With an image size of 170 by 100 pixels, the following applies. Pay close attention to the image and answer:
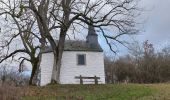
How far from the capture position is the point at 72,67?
1780 inches

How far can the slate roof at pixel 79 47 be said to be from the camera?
46062 mm

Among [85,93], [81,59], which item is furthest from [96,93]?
[81,59]

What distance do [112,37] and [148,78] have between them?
22704 millimetres

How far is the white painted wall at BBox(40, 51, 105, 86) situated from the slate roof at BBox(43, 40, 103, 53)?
476mm

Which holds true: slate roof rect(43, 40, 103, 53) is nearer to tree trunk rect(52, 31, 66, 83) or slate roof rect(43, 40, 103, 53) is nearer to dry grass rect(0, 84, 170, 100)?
tree trunk rect(52, 31, 66, 83)

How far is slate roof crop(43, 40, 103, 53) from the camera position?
1813 inches

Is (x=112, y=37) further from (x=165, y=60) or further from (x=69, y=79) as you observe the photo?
(x=165, y=60)

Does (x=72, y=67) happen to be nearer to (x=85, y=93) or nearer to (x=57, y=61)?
(x=57, y=61)

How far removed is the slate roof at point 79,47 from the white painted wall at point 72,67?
476 millimetres

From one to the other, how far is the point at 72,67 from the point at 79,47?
287 centimetres

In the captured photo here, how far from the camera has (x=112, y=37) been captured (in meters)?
37.2

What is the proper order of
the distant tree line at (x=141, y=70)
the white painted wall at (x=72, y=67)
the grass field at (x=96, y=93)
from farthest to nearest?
the distant tree line at (x=141, y=70)
the white painted wall at (x=72, y=67)
the grass field at (x=96, y=93)

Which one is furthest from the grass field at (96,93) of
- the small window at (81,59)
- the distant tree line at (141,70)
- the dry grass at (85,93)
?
the distant tree line at (141,70)

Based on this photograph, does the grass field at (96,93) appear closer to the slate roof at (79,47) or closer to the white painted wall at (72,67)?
the white painted wall at (72,67)
